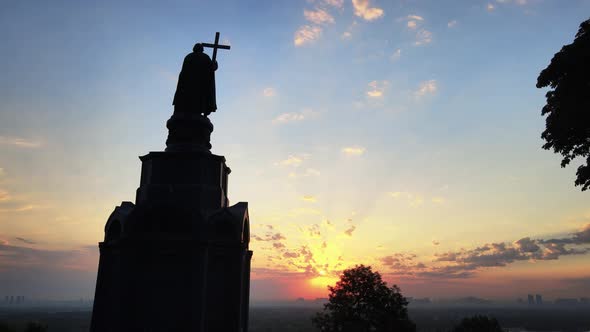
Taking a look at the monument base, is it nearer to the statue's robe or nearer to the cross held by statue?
the statue's robe

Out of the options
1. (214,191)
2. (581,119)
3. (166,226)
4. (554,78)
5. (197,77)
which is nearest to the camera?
(581,119)

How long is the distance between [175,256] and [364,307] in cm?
1783

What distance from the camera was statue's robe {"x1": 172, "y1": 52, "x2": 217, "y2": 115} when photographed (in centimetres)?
1695

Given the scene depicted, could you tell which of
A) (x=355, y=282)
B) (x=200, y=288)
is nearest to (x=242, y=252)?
(x=200, y=288)

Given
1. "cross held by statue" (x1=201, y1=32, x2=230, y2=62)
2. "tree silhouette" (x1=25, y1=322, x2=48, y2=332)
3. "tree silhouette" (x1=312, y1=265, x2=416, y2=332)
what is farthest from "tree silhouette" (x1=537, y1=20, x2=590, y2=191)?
"tree silhouette" (x1=25, y1=322, x2=48, y2=332)

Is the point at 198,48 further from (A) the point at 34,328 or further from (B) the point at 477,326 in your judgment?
(B) the point at 477,326

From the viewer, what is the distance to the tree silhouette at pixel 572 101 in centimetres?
1215

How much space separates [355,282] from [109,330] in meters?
18.4

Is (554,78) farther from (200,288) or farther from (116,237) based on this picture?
(116,237)

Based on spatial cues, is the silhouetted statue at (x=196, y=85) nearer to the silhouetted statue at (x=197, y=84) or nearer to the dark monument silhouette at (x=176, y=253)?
the silhouetted statue at (x=197, y=84)

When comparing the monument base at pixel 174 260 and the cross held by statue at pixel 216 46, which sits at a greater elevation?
the cross held by statue at pixel 216 46

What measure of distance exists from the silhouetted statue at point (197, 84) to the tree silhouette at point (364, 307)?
16721mm

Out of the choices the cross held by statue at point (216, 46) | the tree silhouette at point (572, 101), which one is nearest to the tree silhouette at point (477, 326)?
the tree silhouette at point (572, 101)

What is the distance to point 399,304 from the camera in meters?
27.5
